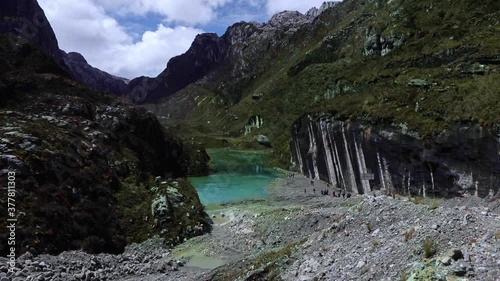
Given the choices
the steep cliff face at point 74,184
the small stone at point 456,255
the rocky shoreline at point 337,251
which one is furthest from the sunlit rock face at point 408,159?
the small stone at point 456,255

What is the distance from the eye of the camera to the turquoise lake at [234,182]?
7312 cm

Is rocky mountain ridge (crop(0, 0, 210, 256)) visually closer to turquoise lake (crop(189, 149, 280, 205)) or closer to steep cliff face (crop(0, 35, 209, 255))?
steep cliff face (crop(0, 35, 209, 255))

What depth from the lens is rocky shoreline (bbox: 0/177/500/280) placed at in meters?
13.0

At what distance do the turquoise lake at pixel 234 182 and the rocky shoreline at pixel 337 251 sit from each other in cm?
2938

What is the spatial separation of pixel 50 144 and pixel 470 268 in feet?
161

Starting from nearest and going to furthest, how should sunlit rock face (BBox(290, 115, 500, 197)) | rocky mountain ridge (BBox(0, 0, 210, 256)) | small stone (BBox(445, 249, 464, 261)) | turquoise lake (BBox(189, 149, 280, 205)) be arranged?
small stone (BBox(445, 249, 464, 261)), rocky mountain ridge (BBox(0, 0, 210, 256)), sunlit rock face (BBox(290, 115, 500, 197)), turquoise lake (BBox(189, 149, 280, 205))

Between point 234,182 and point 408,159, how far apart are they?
4782 centimetres

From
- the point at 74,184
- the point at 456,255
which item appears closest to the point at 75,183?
the point at 74,184

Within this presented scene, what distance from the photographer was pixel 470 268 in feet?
37.3

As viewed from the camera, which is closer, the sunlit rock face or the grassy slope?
the sunlit rock face

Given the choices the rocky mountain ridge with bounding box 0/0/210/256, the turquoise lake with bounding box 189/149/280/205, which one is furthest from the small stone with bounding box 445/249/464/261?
the turquoise lake with bounding box 189/149/280/205

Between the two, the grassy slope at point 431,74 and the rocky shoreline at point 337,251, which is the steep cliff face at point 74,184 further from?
the grassy slope at point 431,74

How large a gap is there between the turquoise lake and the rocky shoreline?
29.4 m

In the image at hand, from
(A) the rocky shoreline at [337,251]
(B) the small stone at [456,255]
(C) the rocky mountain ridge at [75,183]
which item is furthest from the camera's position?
(C) the rocky mountain ridge at [75,183]
